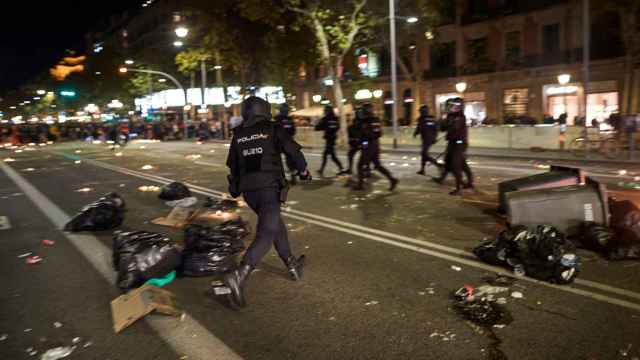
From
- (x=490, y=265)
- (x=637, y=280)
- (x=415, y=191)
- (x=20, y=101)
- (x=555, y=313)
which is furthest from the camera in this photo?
(x=20, y=101)

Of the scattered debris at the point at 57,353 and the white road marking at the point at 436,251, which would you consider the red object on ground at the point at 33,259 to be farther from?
the white road marking at the point at 436,251

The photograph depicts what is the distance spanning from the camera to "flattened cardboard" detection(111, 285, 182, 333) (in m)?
4.75

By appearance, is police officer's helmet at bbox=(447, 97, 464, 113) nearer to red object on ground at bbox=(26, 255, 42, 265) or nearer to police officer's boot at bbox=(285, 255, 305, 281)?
police officer's boot at bbox=(285, 255, 305, 281)

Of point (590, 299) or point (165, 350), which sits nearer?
point (165, 350)

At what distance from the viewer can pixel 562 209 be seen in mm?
6707

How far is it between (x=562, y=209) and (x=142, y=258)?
455 centimetres

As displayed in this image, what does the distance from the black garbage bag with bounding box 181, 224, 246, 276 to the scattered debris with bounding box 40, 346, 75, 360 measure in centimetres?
179

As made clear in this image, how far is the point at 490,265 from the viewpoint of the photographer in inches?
237

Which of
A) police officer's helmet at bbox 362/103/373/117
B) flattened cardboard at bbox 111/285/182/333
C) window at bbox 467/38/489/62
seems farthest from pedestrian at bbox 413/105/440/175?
window at bbox 467/38/489/62

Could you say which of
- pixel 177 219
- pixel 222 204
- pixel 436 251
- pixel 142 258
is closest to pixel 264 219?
pixel 142 258

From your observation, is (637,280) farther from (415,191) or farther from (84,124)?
(84,124)

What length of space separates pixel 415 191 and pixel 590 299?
6.82 metres

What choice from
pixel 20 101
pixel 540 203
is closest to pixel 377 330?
pixel 540 203

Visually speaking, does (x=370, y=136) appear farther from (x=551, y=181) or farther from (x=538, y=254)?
(x=538, y=254)
